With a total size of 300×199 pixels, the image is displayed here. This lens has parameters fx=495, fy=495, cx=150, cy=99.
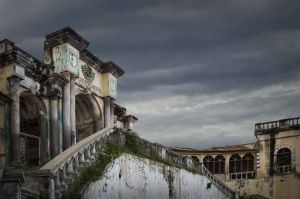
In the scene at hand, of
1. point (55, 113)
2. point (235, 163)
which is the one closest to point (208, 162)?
point (235, 163)

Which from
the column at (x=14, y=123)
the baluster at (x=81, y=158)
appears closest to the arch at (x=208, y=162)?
the column at (x=14, y=123)

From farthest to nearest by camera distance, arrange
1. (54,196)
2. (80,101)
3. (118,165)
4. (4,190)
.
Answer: (80,101), (118,165), (54,196), (4,190)

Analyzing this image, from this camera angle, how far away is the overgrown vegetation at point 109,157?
12.1 meters

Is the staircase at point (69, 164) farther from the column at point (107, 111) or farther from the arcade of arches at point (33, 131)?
the column at point (107, 111)

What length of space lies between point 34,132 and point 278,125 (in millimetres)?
23803

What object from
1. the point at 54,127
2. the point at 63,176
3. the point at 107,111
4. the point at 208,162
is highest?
the point at 107,111

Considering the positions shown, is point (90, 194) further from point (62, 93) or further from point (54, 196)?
point (62, 93)

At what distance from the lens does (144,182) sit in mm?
16734

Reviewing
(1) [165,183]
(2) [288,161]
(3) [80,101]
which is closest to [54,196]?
(1) [165,183]

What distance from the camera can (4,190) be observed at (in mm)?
9008

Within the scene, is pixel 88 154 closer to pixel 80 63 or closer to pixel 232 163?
pixel 80 63

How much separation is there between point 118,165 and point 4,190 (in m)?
6.01

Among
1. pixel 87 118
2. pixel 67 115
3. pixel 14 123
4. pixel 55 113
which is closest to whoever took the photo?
pixel 14 123

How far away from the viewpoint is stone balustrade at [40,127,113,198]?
11.0 meters
